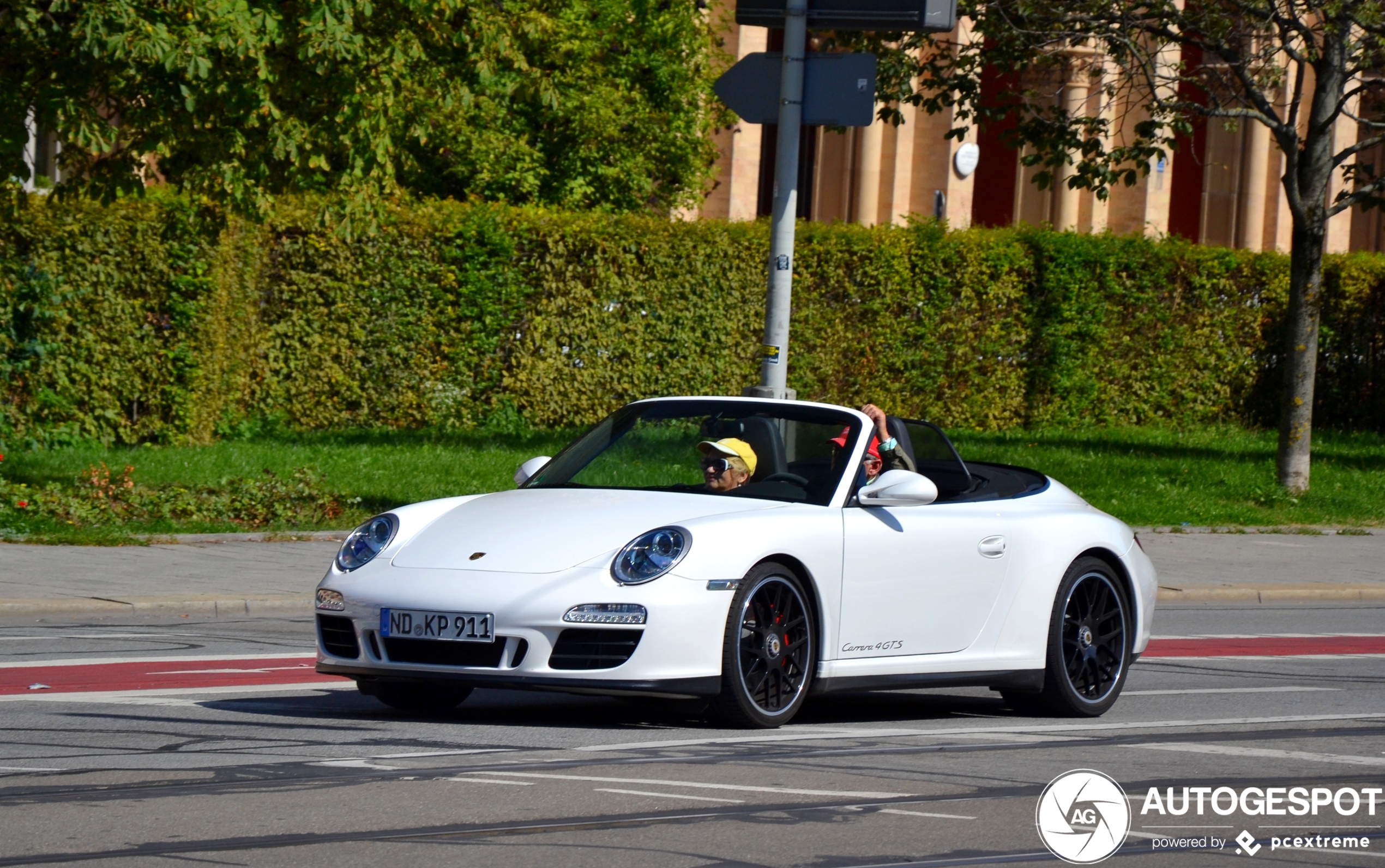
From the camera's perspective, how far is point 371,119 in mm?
15812

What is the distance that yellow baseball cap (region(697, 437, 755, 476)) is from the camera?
820cm

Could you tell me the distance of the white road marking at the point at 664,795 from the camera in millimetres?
5961

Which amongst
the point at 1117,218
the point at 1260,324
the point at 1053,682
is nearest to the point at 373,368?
the point at 1260,324

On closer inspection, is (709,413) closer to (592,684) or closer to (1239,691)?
(592,684)

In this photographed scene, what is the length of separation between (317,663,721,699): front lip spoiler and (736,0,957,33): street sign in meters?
6.77

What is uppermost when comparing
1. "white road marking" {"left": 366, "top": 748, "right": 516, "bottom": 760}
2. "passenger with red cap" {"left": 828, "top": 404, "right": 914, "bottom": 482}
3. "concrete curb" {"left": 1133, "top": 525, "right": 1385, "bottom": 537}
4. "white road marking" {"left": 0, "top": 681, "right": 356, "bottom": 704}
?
"passenger with red cap" {"left": 828, "top": 404, "right": 914, "bottom": 482}

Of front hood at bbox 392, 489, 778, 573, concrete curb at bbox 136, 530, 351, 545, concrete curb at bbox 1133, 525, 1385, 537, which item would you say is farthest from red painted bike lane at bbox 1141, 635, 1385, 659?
concrete curb at bbox 136, 530, 351, 545

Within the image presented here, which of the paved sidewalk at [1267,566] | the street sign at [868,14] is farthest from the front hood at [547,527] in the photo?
the paved sidewalk at [1267,566]

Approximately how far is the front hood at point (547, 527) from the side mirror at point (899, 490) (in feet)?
1.28

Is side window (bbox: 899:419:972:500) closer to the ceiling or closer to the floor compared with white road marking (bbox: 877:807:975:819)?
closer to the ceiling

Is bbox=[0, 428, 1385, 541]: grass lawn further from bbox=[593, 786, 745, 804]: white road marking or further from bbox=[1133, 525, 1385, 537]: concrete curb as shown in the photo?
bbox=[593, 786, 745, 804]: white road marking

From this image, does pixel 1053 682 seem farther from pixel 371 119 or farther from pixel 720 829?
pixel 371 119

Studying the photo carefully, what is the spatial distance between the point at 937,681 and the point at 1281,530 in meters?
12.1

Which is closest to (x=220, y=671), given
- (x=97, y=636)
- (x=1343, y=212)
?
(x=97, y=636)
